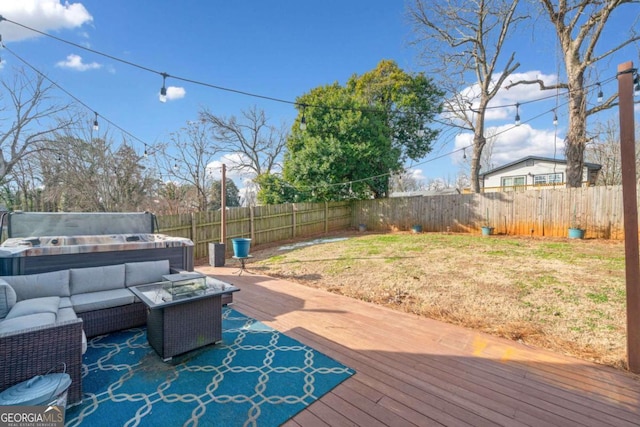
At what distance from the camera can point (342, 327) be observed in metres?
3.13

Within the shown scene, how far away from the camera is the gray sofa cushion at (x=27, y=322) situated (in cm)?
209

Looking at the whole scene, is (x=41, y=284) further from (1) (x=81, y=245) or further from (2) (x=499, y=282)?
(2) (x=499, y=282)

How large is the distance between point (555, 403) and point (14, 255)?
199 inches

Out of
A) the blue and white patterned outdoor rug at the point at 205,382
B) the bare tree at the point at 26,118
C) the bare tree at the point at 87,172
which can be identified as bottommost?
the blue and white patterned outdoor rug at the point at 205,382

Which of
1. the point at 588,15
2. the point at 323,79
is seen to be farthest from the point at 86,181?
the point at 588,15

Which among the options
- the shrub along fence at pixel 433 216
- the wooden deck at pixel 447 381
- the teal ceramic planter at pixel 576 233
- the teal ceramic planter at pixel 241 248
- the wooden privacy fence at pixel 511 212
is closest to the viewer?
the wooden deck at pixel 447 381

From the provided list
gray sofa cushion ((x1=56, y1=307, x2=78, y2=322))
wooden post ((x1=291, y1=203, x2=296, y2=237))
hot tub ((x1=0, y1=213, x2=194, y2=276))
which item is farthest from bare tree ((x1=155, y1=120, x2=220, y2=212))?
gray sofa cushion ((x1=56, y1=307, x2=78, y2=322))

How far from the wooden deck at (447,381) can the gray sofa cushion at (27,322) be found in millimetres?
1987

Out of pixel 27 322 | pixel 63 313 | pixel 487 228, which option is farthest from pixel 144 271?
pixel 487 228

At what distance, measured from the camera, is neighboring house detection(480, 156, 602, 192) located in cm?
1569

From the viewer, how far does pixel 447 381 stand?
83.4 inches

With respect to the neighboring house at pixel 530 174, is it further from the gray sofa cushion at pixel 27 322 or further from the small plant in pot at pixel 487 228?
the gray sofa cushion at pixel 27 322

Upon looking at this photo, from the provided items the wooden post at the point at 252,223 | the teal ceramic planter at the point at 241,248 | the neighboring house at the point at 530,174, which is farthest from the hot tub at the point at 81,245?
the neighboring house at the point at 530,174

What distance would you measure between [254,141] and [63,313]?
15788 mm
